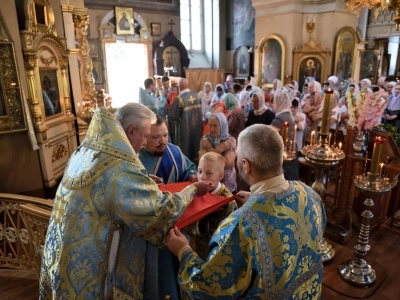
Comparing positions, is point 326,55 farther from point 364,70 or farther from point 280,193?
point 280,193

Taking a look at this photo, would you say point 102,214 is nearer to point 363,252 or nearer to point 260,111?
point 363,252

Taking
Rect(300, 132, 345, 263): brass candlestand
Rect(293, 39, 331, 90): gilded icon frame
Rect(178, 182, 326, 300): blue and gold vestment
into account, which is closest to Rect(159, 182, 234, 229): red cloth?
Rect(178, 182, 326, 300): blue and gold vestment

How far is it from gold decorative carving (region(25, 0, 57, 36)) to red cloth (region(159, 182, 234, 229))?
12.8ft

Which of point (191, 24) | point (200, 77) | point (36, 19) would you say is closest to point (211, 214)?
point (36, 19)

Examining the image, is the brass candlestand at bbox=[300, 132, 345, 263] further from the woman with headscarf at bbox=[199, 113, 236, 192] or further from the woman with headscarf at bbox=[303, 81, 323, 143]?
the woman with headscarf at bbox=[303, 81, 323, 143]

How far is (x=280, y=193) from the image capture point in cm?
136

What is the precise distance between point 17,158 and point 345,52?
38.2ft

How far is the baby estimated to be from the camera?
A: 2059 mm

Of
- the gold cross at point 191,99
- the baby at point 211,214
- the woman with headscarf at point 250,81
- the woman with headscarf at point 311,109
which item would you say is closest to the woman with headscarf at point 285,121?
the gold cross at point 191,99

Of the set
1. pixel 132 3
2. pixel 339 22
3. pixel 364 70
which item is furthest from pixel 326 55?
pixel 132 3

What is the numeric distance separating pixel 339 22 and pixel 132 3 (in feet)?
26.7

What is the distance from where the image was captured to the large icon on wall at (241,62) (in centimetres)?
1528

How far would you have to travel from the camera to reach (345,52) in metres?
12.0

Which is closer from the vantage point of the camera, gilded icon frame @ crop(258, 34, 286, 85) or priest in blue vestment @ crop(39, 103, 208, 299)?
priest in blue vestment @ crop(39, 103, 208, 299)
